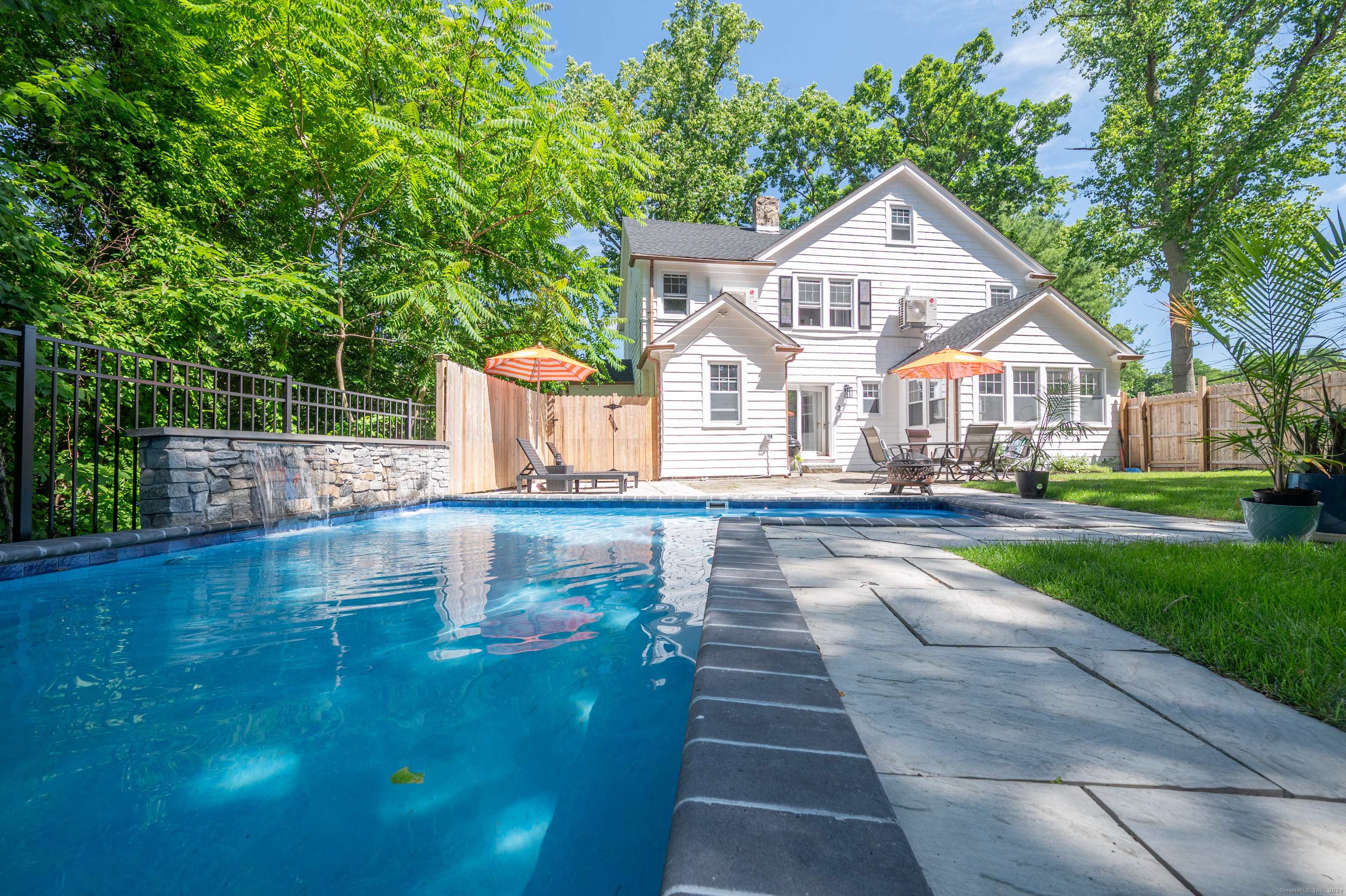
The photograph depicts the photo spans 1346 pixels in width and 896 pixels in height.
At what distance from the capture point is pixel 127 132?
7785 millimetres

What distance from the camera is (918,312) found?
49.2 ft

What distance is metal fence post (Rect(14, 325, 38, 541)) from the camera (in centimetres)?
383

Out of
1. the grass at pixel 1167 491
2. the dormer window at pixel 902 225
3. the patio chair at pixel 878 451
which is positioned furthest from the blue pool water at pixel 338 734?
the dormer window at pixel 902 225

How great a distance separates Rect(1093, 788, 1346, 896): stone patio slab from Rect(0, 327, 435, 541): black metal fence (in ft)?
18.0

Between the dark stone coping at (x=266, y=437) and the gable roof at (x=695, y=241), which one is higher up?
the gable roof at (x=695, y=241)

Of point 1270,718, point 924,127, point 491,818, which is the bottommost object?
point 491,818

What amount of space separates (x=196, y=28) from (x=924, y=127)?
77.7 ft

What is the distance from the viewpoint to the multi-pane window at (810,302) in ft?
49.6

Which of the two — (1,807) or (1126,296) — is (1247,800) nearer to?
(1,807)

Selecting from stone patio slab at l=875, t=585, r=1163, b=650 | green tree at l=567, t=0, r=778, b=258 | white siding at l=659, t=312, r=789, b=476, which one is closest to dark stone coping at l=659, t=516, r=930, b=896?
stone patio slab at l=875, t=585, r=1163, b=650

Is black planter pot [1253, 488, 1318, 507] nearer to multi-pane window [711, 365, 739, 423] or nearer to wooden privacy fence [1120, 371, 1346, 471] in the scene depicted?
wooden privacy fence [1120, 371, 1346, 471]

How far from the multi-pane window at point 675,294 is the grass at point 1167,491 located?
831 centimetres

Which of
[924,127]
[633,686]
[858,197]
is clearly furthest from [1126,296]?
[633,686]

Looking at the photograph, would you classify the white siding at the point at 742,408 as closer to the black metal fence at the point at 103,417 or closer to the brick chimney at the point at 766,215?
the black metal fence at the point at 103,417
